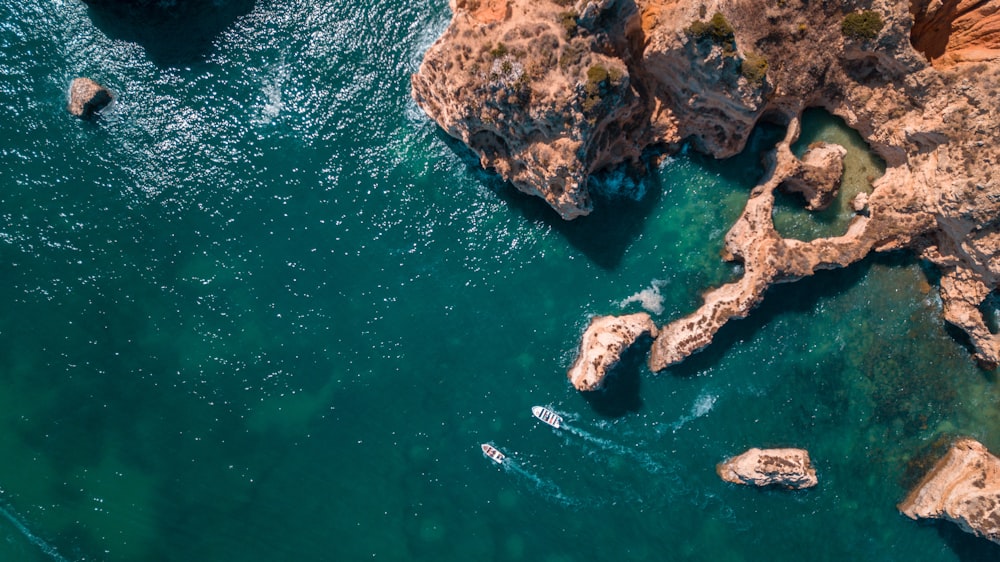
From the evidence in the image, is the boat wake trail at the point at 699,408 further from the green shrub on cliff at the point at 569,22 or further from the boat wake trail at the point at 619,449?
→ the green shrub on cliff at the point at 569,22

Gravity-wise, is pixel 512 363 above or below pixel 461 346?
below

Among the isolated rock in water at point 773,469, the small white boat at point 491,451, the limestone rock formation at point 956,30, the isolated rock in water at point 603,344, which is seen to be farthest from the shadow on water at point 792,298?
the small white boat at point 491,451

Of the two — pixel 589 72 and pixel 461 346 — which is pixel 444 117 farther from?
pixel 461 346

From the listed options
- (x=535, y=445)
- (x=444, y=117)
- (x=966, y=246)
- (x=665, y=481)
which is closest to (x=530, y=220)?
(x=444, y=117)

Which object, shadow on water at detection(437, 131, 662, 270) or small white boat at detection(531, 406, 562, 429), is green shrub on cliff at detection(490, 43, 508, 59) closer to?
shadow on water at detection(437, 131, 662, 270)

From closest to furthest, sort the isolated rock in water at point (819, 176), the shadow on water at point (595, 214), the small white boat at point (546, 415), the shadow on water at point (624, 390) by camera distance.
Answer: the isolated rock in water at point (819, 176)
the shadow on water at point (595, 214)
the shadow on water at point (624, 390)
the small white boat at point (546, 415)

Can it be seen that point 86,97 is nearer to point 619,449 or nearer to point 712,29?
point 712,29

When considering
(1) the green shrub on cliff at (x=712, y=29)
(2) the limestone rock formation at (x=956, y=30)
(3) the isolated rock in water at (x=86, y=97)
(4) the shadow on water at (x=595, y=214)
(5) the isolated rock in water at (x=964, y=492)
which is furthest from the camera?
(4) the shadow on water at (x=595, y=214)

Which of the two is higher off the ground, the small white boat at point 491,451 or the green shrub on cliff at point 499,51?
the green shrub on cliff at point 499,51
